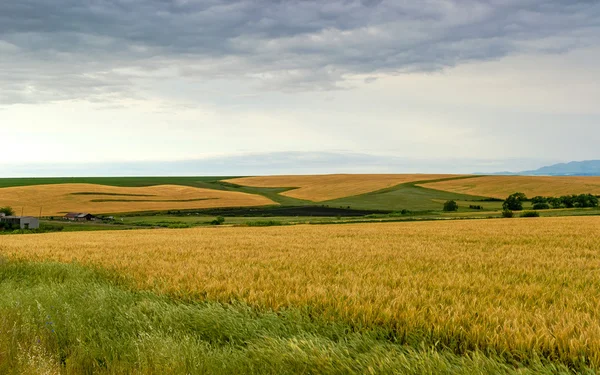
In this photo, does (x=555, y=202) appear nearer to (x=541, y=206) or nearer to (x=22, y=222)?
(x=541, y=206)

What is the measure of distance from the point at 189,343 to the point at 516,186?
10280 centimetres

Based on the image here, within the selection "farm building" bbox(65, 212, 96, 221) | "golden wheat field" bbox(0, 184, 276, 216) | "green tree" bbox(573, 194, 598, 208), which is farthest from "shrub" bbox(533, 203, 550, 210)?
"farm building" bbox(65, 212, 96, 221)

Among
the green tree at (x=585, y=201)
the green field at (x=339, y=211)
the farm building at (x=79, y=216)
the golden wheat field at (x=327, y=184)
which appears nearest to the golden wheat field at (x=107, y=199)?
the farm building at (x=79, y=216)

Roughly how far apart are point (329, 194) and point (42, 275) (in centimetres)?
9964

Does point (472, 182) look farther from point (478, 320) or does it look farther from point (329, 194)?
point (478, 320)

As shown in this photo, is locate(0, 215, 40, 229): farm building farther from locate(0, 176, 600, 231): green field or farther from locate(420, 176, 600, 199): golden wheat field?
locate(420, 176, 600, 199): golden wheat field

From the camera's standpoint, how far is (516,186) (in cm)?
9781

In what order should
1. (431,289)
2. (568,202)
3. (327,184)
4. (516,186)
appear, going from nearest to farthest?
(431,289)
(568,202)
(516,186)
(327,184)

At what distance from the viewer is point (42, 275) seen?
1159 cm

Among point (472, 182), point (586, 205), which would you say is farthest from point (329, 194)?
point (586, 205)

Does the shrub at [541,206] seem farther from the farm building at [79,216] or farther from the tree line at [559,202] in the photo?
the farm building at [79,216]

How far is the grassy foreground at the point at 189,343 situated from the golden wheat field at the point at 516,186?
3577 inches

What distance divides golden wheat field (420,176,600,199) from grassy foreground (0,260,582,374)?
3577 inches

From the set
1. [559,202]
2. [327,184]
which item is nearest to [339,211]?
[559,202]
